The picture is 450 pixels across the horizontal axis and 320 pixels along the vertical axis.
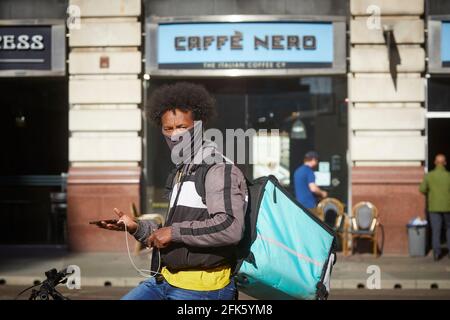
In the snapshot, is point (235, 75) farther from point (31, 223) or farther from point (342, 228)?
point (31, 223)

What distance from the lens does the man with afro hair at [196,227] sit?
3.48 m

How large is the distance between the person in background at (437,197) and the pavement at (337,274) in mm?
437

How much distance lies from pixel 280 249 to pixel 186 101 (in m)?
0.91

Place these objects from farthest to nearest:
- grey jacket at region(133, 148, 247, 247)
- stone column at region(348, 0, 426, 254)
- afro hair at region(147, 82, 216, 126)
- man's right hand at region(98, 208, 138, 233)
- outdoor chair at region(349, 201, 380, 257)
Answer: stone column at region(348, 0, 426, 254) < outdoor chair at region(349, 201, 380, 257) < afro hair at region(147, 82, 216, 126) < man's right hand at region(98, 208, 138, 233) < grey jacket at region(133, 148, 247, 247)

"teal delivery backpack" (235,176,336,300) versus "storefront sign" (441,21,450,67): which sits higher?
"storefront sign" (441,21,450,67)

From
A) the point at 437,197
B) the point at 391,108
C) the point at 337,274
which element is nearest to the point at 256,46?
the point at 391,108

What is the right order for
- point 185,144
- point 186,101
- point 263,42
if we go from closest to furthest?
point 185,144 → point 186,101 → point 263,42

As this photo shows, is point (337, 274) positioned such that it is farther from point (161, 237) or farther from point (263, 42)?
point (161, 237)

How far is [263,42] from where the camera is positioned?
14828 millimetres

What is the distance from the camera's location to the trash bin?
46.9ft

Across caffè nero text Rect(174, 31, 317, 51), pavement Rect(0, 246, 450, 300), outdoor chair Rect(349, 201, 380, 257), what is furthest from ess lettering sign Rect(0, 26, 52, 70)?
outdoor chair Rect(349, 201, 380, 257)

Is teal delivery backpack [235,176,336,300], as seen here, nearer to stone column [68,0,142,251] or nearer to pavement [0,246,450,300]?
pavement [0,246,450,300]

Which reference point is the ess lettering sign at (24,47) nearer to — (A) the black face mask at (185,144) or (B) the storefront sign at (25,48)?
(B) the storefront sign at (25,48)

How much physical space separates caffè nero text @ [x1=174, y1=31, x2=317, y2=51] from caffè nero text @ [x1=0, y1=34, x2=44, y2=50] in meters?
3.15
